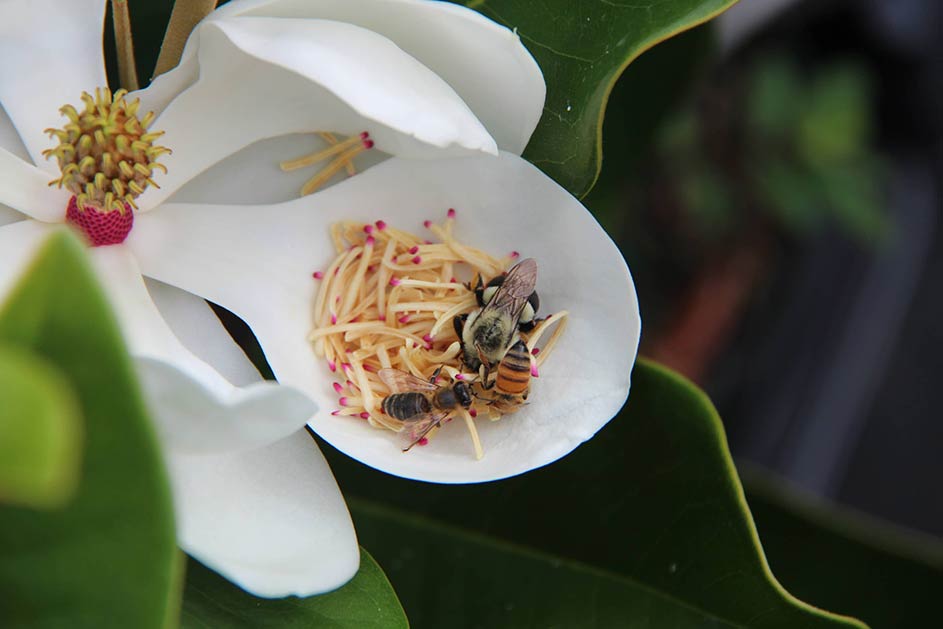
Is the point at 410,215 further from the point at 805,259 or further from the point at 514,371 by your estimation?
the point at 805,259

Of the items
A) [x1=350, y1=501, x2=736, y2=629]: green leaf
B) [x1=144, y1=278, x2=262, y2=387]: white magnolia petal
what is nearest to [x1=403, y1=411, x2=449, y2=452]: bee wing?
[x1=144, y1=278, x2=262, y2=387]: white magnolia petal

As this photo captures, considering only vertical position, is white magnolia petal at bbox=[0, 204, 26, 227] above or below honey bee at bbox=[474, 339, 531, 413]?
above

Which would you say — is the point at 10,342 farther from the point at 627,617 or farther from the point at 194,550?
the point at 627,617

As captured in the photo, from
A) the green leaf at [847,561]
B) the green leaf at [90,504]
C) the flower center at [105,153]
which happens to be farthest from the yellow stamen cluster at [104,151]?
the green leaf at [847,561]

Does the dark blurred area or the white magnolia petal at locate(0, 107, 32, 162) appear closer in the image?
the white magnolia petal at locate(0, 107, 32, 162)

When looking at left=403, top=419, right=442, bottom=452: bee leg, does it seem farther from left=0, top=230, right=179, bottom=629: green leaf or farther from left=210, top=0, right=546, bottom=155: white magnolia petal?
left=0, top=230, right=179, bottom=629: green leaf

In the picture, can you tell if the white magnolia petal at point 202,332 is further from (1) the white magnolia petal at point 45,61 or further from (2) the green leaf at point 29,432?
(2) the green leaf at point 29,432
